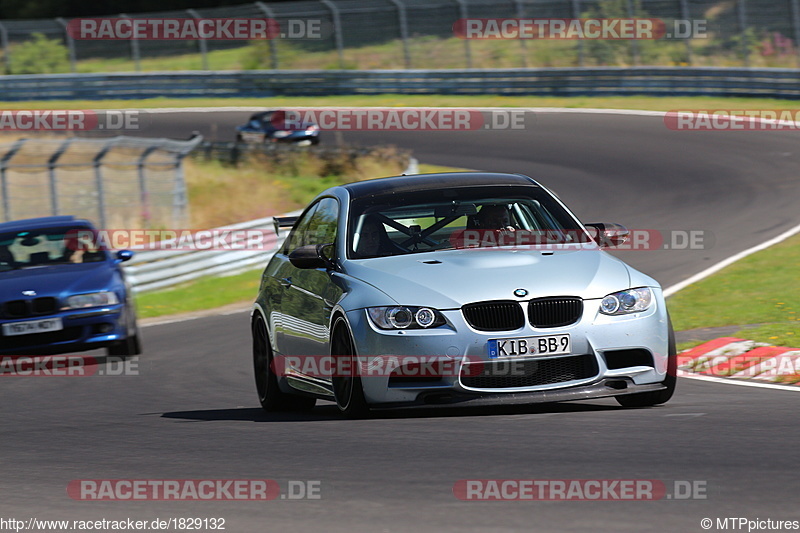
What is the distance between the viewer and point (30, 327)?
42.2 ft

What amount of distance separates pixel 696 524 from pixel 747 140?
25.2 metres

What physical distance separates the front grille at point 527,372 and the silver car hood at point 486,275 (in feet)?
1.19

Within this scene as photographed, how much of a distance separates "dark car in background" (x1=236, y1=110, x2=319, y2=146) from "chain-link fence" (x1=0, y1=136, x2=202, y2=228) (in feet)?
28.6

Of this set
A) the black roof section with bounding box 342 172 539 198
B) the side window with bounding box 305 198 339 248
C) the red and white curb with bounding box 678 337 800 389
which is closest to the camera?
the black roof section with bounding box 342 172 539 198

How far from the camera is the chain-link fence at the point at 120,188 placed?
23.7 metres

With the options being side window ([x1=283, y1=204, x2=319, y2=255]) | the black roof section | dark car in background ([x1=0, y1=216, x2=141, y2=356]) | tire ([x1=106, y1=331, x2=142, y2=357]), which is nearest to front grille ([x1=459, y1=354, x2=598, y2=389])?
the black roof section

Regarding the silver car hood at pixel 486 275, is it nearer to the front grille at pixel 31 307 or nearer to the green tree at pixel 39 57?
the front grille at pixel 31 307

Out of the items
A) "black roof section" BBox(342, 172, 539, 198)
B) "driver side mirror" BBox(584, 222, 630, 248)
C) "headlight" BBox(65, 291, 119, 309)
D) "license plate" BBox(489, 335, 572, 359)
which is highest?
"black roof section" BBox(342, 172, 539, 198)

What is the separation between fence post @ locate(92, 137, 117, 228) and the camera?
2288 cm

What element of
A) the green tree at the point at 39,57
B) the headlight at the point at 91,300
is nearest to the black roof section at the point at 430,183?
the headlight at the point at 91,300

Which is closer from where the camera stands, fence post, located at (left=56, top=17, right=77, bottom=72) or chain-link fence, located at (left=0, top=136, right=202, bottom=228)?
chain-link fence, located at (left=0, top=136, right=202, bottom=228)

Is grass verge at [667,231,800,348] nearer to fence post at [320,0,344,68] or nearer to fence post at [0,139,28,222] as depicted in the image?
fence post at [0,139,28,222]

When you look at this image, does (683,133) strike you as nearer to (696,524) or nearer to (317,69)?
(317,69)

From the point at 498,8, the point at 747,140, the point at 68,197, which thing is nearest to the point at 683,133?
the point at 747,140
